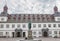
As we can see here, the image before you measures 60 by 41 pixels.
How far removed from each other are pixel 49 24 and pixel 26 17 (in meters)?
7.88

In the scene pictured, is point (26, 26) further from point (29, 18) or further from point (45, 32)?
point (45, 32)

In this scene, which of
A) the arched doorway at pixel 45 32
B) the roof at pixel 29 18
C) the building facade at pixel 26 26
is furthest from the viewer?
the roof at pixel 29 18

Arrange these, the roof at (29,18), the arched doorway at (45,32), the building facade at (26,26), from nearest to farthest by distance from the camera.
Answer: the arched doorway at (45,32) < the building facade at (26,26) < the roof at (29,18)

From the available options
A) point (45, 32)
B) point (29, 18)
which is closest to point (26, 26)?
point (29, 18)

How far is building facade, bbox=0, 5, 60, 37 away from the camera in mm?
50188

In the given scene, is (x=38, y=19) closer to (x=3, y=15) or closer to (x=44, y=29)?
(x=44, y=29)

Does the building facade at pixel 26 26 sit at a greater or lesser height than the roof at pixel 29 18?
lesser

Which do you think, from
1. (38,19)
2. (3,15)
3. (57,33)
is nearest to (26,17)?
(38,19)

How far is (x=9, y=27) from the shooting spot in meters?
50.8

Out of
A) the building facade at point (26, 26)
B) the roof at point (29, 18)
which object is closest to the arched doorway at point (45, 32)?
the building facade at point (26, 26)

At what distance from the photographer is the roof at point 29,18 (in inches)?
2047

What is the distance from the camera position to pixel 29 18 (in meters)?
53.1

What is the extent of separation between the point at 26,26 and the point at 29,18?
3425 mm

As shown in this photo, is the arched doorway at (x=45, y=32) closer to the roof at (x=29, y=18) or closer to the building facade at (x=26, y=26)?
the building facade at (x=26, y=26)
